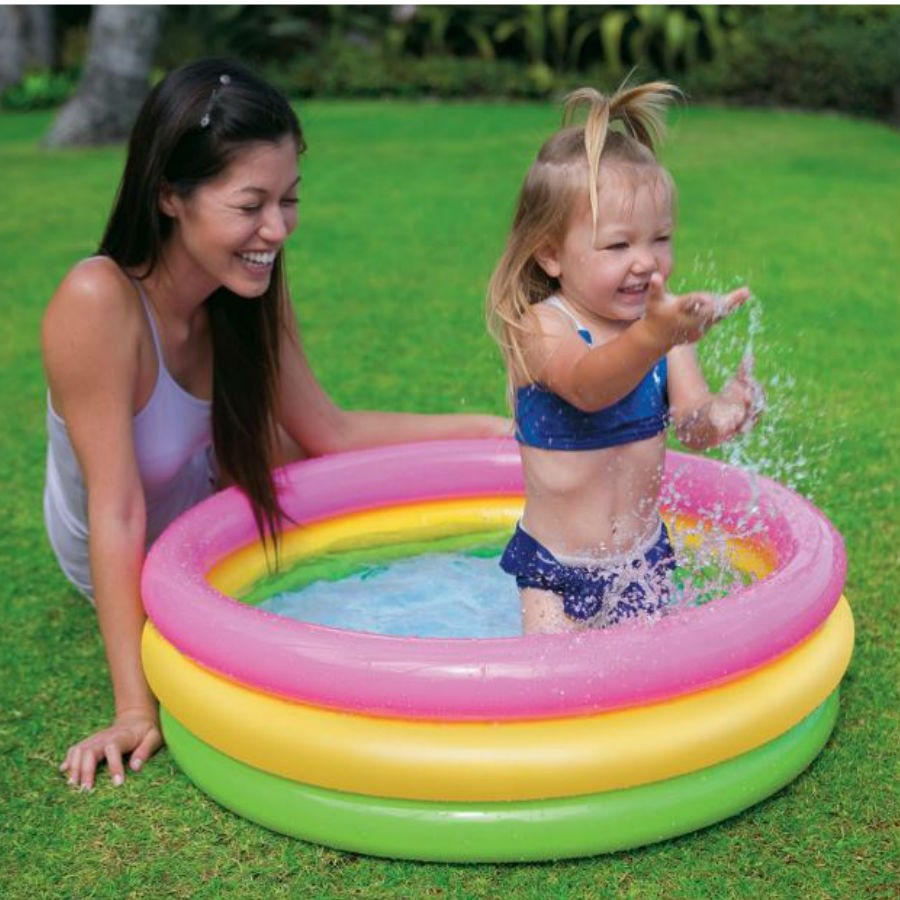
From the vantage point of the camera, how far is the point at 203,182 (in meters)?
3.32

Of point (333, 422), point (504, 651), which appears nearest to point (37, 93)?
point (333, 422)

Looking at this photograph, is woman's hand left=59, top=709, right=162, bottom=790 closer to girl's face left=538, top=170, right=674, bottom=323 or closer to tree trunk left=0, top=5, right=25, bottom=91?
girl's face left=538, top=170, right=674, bottom=323

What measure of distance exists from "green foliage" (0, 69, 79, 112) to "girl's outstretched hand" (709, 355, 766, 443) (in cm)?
1542

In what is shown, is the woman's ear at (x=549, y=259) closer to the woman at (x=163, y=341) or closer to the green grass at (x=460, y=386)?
the woman at (x=163, y=341)

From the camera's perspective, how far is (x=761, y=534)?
11.6 ft

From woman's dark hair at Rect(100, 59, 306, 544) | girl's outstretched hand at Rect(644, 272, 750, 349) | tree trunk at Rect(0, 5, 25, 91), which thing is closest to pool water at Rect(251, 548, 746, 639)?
woman's dark hair at Rect(100, 59, 306, 544)

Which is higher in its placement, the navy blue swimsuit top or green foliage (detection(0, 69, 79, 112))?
the navy blue swimsuit top

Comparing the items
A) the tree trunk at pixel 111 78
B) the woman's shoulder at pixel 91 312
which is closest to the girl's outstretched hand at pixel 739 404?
the woman's shoulder at pixel 91 312

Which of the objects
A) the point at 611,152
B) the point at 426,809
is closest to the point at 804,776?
the point at 426,809

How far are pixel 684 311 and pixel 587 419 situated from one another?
0.75 meters

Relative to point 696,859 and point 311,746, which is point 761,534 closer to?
point 696,859

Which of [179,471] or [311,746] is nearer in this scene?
[311,746]

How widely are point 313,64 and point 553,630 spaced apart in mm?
14635

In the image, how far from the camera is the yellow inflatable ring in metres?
2.64
